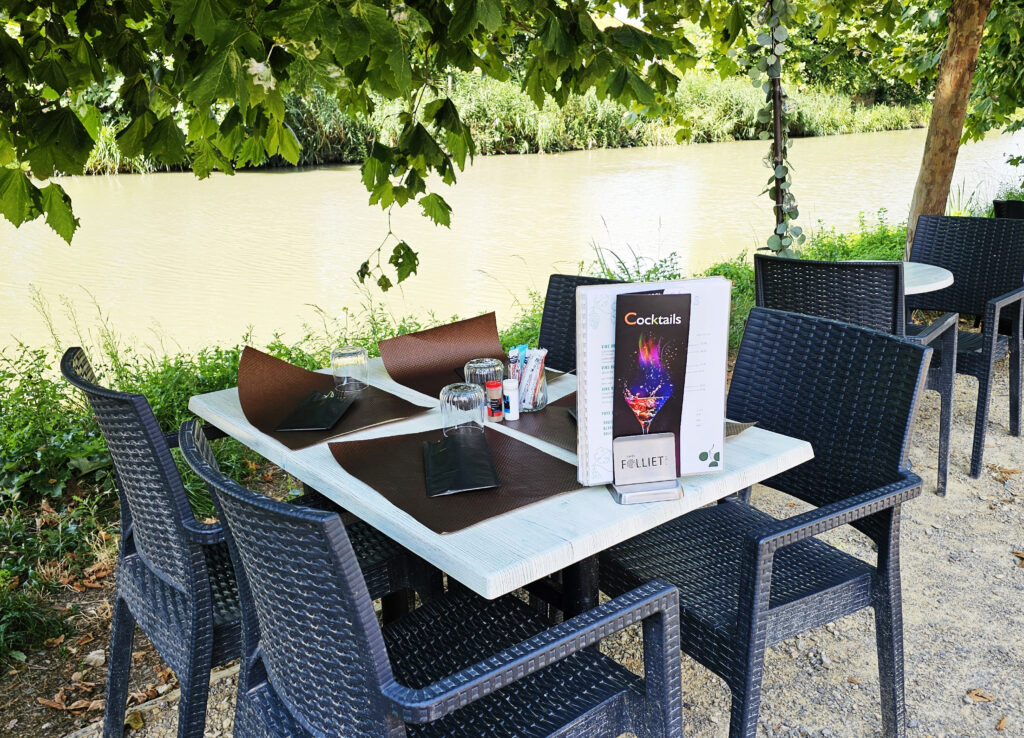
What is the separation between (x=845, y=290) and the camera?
3.09 metres

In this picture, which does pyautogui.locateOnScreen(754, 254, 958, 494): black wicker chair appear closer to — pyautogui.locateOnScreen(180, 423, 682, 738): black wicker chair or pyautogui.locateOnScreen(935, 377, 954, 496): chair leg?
pyautogui.locateOnScreen(935, 377, 954, 496): chair leg

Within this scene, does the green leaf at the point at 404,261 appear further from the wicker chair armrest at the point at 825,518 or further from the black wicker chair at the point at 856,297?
the wicker chair armrest at the point at 825,518

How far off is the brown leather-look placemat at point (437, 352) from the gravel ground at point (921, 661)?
37.0 inches

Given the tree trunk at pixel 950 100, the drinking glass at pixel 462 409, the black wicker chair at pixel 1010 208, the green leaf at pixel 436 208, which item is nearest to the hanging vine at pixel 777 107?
the tree trunk at pixel 950 100

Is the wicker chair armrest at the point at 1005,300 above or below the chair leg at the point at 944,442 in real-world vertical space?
above

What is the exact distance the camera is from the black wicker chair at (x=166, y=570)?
5.25 feet

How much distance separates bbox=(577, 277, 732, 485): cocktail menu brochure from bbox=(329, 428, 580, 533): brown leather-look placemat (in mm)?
108

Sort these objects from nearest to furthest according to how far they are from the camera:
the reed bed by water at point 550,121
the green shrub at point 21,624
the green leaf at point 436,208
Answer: the green shrub at point 21,624 < the green leaf at point 436,208 < the reed bed by water at point 550,121

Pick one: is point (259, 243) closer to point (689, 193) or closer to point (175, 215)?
point (175, 215)

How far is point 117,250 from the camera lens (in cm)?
848

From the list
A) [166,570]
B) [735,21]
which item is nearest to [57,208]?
[166,570]

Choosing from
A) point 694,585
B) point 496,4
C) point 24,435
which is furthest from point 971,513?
point 24,435

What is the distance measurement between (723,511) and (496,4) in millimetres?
1383

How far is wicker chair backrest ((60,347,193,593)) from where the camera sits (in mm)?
1576
